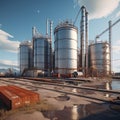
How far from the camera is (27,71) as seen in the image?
50250mm

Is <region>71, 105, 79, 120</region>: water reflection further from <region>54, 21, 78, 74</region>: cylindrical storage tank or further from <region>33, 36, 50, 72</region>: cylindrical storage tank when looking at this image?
<region>33, 36, 50, 72</region>: cylindrical storage tank

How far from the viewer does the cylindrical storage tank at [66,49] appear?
41.0m

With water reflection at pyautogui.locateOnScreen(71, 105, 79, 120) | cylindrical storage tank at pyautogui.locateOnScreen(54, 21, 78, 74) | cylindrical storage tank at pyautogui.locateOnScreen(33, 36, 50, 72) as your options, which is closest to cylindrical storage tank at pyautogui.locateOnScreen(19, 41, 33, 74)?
cylindrical storage tank at pyautogui.locateOnScreen(33, 36, 50, 72)

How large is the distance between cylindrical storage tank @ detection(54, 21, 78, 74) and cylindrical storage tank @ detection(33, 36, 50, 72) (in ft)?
33.5

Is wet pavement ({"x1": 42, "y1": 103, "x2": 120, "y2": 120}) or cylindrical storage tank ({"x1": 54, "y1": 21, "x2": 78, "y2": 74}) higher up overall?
cylindrical storage tank ({"x1": 54, "y1": 21, "x2": 78, "y2": 74})

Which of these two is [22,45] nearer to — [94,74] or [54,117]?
[94,74]

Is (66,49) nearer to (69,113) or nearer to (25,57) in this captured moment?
(25,57)

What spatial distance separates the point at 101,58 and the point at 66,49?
1359 centimetres

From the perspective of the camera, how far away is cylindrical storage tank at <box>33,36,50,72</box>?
52.0 metres

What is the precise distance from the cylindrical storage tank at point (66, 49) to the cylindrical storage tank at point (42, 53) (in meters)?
10.2

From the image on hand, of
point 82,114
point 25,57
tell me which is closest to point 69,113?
point 82,114

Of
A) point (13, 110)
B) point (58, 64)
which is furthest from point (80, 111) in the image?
point (58, 64)

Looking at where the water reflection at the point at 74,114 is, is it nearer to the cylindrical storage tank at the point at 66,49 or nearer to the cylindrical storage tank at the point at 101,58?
the cylindrical storage tank at the point at 66,49

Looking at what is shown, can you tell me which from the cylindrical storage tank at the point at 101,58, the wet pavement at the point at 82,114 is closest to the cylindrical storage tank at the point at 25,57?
the cylindrical storage tank at the point at 101,58
